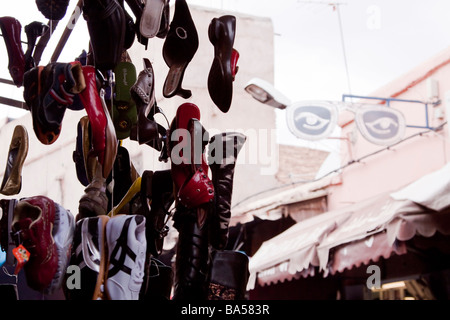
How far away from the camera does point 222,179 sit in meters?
2.20

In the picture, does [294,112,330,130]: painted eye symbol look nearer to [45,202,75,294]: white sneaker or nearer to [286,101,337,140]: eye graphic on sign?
[286,101,337,140]: eye graphic on sign

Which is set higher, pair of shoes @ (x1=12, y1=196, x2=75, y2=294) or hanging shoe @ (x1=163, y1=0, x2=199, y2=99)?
hanging shoe @ (x1=163, y1=0, x2=199, y2=99)

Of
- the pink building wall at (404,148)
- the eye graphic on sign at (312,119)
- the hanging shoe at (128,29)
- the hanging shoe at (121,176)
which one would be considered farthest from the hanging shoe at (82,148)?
the pink building wall at (404,148)

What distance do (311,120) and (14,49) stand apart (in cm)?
499

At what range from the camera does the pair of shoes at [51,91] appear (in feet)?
6.15

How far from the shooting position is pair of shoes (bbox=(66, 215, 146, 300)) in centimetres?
173

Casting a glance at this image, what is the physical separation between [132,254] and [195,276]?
0.45 meters

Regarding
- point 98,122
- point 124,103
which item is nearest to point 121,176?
point 124,103

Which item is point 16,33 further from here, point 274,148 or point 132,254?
point 274,148

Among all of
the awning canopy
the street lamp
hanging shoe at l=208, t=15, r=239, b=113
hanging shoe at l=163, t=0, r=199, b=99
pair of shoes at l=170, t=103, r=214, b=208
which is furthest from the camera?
the street lamp

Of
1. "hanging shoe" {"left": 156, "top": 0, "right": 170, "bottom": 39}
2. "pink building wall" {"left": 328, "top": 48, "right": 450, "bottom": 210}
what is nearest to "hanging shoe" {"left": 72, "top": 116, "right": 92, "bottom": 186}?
"hanging shoe" {"left": 156, "top": 0, "right": 170, "bottom": 39}

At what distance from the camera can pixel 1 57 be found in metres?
3.21

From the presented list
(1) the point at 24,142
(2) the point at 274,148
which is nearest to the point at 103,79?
(1) the point at 24,142

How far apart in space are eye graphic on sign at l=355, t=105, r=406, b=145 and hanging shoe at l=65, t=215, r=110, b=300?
17.4ft
